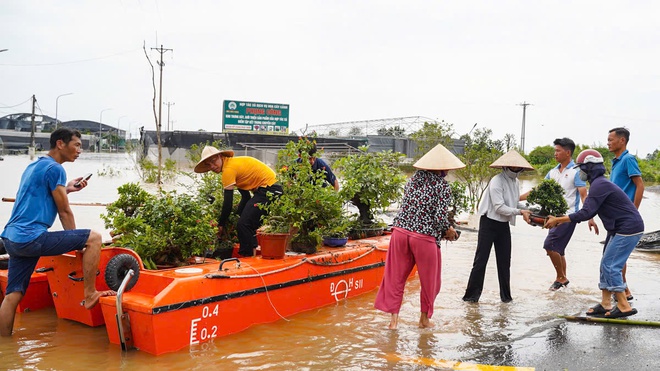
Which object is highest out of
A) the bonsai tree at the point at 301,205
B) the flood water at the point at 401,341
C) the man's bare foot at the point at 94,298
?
the bonsai tree at the point at 301,205

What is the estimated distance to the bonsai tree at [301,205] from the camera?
6.86m

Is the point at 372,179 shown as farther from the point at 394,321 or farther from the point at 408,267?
the point at 394,321

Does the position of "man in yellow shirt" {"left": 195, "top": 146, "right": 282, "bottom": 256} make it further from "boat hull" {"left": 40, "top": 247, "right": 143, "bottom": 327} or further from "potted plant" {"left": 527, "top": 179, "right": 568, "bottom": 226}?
"potted plant" {"left": 527, "top": 179, "right": 568, "bottom": 226}

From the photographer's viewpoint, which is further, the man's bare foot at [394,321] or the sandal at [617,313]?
the sandal at [617,313]

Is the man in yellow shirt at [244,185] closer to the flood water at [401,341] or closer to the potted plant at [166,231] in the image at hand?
the potted plant at [166,231]

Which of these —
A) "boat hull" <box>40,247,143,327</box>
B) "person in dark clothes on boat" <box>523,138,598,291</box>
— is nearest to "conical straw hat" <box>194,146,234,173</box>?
"boat hull" <box>40,247,143,327</box>

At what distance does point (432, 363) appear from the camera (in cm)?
513

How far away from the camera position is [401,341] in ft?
19.2

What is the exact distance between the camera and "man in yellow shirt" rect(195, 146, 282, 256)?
6871mm

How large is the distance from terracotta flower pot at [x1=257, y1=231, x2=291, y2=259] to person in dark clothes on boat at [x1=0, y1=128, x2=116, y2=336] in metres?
1.91

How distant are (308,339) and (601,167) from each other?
3.76 m

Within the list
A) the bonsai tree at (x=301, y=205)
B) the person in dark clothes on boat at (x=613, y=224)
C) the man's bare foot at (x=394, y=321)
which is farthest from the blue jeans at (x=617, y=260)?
the bonsai tree at (x=301, y=205)

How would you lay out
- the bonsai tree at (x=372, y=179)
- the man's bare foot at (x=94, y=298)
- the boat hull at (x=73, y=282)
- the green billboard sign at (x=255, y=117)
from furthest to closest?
the green billboard sign at (x=255, y=117) < the bonsai tree at (x=372, y=179) < the boat hull at (x=73, y=282) < the man's bare foot at (x=94, y=298)

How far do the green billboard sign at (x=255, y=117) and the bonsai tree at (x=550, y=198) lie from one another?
3831 centimetres
